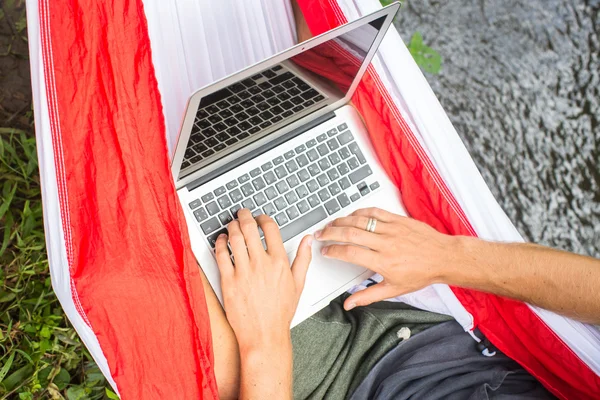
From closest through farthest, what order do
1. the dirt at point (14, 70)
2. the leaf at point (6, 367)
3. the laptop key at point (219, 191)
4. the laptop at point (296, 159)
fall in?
the laptop at point (296, 159) → the laptop key at point (219, 191) → the leaf at point (6, 367) → the dirt at point (14, 70)

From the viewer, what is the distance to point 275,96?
0.72 meters

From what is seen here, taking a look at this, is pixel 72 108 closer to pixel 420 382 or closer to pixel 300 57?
pixel 300 57

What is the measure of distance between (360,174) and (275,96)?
0.23 metres

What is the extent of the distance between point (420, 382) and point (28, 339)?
777 millimetres

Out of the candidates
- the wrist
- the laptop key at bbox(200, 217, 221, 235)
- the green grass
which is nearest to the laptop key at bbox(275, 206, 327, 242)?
the laptop key at bbox(200, 217, 221, 235)

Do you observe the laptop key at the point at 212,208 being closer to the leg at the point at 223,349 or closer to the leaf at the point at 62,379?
the leg at the point at 223,349

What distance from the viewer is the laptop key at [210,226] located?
76cm

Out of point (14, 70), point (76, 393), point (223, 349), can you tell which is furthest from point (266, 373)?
point (14, 70)

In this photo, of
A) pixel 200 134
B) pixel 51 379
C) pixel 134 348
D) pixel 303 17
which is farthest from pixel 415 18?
pixel 51 379

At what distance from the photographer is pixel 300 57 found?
0.64 m

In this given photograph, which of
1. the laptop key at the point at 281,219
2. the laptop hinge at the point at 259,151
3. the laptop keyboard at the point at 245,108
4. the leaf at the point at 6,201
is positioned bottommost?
the laptop key at the point at 281,219

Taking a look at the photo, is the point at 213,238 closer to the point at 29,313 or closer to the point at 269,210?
the point at 269,210

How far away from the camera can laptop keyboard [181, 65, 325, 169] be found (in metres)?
0.63

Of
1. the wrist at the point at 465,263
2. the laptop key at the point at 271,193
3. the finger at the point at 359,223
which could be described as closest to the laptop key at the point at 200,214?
the laptop key at the point at 271,193
